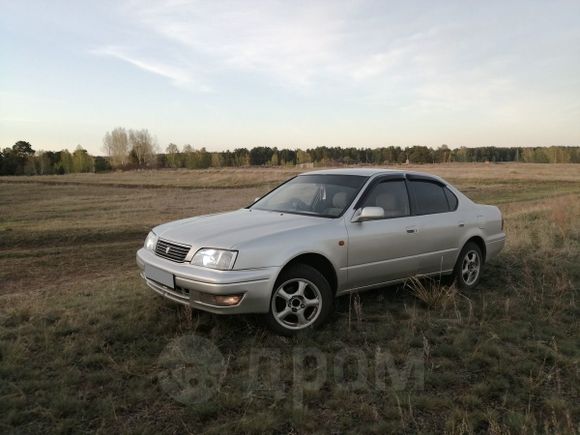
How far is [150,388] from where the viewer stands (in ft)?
11.0

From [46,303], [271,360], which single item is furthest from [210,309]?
[46,303]

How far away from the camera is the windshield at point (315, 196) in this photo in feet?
16.5

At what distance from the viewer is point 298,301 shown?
14.1 feet

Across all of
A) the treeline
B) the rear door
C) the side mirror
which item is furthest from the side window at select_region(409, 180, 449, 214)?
the treeline

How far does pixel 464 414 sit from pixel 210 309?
210 centimetres

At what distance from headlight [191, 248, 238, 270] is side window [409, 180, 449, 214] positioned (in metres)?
2.49

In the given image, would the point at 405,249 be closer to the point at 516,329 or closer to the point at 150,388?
the point at 516,329

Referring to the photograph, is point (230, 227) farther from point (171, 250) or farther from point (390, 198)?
point (390, 198)

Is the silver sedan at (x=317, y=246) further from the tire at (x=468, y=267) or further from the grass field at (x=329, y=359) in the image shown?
the grass field at (x=329, y=359)

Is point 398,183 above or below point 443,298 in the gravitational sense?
above

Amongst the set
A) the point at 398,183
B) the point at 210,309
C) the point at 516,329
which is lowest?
the point at 516,329

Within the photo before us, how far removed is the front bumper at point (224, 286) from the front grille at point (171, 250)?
12 centimetres

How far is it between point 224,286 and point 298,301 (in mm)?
800

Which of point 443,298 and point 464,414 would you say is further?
point 443,298
